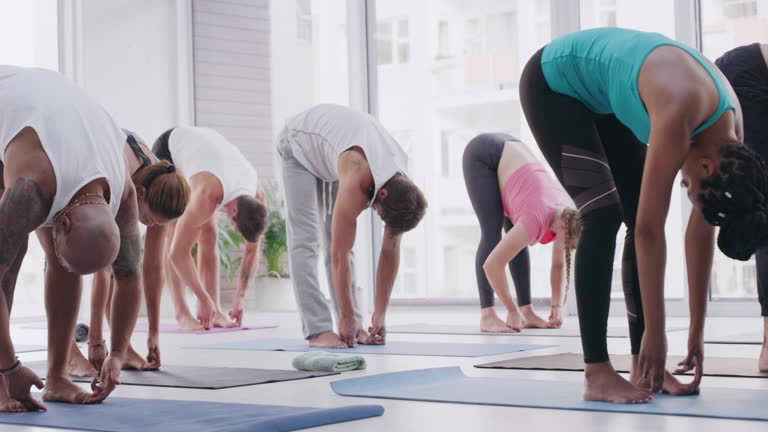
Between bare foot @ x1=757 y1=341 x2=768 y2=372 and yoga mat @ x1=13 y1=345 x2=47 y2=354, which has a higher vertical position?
bare foot @ x1=757 y1=341 x2=768 y2=372

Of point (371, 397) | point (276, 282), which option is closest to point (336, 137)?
point (371, 397)

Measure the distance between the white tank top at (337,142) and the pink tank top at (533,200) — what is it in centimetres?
91

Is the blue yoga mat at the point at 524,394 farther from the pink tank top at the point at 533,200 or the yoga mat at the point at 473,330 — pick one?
the pink tank top at the point at 533,200

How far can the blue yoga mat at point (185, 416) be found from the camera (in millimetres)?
2004

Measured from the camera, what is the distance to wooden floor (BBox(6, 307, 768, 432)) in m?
2.00

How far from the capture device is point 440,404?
2.39 m

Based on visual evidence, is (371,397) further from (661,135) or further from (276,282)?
(276,282)

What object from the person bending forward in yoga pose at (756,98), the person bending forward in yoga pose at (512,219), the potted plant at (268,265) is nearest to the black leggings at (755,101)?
the person bending forward in yoga pose at (756,98)

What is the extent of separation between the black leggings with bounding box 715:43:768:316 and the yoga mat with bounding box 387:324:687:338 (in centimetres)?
156

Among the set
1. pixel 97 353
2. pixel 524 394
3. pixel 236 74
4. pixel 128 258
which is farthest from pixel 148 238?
pixel 236 74

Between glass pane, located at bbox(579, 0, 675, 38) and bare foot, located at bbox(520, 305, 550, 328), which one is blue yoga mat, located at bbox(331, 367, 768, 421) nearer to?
bare foot, located at bbox(520, 305, 550, 328)

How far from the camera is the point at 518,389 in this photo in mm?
2586

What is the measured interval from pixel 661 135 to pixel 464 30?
16.5 ft

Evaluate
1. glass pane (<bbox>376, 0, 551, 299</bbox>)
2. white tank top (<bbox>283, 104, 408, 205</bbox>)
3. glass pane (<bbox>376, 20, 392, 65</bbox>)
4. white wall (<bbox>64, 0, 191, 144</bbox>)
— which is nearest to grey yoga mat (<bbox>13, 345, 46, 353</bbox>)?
white tank top (<bbox>283, 104, 408, 205</bbox>)
